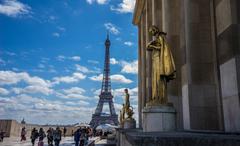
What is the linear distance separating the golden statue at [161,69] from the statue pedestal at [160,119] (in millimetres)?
435

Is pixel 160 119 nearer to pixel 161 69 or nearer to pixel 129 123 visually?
pixel 161 69

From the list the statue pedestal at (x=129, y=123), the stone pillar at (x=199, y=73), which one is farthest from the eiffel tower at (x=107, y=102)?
the stone pillar at (x=199, y=73)

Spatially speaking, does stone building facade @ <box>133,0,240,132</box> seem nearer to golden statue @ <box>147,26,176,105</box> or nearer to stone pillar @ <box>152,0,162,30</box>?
golden statue @ <box>147,26,176,105</box>

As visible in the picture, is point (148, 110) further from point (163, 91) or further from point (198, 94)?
point (198, 94)

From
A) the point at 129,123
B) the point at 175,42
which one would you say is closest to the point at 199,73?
the point at 175,42

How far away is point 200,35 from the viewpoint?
13289mm

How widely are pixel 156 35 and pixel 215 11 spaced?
3.38 m

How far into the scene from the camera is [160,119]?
9969 millimetres

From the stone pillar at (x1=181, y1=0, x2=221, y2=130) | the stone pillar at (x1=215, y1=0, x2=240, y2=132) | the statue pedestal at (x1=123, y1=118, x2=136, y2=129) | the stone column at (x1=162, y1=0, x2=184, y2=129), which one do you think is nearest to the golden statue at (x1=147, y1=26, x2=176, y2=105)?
the stone pillar at (x1=215, y1=0, x2=240, y2=132)

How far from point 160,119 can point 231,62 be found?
3341 mm

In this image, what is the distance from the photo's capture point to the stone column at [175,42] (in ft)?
53.0

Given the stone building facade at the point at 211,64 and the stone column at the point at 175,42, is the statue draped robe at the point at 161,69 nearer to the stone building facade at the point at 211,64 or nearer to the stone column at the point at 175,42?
the stone building facade at the point at 211,64

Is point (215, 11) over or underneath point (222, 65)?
Result: over

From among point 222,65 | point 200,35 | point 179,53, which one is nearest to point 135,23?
point 179,53
